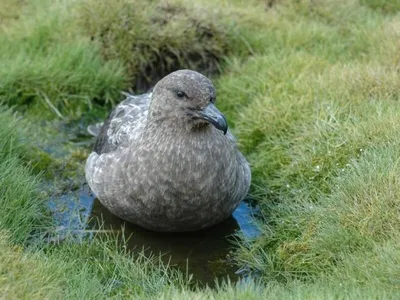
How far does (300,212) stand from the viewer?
4812mm

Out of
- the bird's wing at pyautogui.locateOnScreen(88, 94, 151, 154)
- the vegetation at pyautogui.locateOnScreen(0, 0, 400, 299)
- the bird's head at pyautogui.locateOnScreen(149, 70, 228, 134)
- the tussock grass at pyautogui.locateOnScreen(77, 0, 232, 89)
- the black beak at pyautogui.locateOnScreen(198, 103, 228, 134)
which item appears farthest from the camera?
the tussock grass at pyautogui.locateOnScreen(77, 0, 232, 89)

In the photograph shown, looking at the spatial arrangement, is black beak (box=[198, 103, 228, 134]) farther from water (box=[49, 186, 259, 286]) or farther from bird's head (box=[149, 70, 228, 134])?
water (box=[49, 186, 259, 286])

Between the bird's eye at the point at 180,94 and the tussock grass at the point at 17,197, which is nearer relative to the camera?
the tussock grass at the point at 17,197

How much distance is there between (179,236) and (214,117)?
3.07 ft

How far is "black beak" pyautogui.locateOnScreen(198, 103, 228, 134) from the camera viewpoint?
15.0 feet

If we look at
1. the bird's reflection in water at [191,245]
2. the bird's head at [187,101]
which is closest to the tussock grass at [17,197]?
the bird's reflection in water at [191,245]

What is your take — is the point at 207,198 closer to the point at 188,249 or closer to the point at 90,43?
the point at 188,249

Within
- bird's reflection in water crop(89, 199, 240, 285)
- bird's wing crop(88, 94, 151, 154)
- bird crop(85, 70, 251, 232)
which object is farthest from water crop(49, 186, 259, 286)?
bird's wing crop(88, 94, 151, 154)

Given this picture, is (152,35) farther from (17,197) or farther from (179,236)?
(17,197)

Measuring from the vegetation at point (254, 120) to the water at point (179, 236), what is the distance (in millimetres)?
122

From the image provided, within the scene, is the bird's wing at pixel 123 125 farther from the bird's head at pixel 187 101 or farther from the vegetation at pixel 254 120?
the vegetation at pixel 254 120

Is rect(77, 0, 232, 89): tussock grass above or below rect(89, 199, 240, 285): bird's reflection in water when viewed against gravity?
above

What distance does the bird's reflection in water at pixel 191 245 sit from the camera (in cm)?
474

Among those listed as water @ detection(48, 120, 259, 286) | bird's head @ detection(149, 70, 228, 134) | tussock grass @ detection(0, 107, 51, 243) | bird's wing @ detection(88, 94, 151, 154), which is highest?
bird's head @ detection(149, 70, 228, 134)
